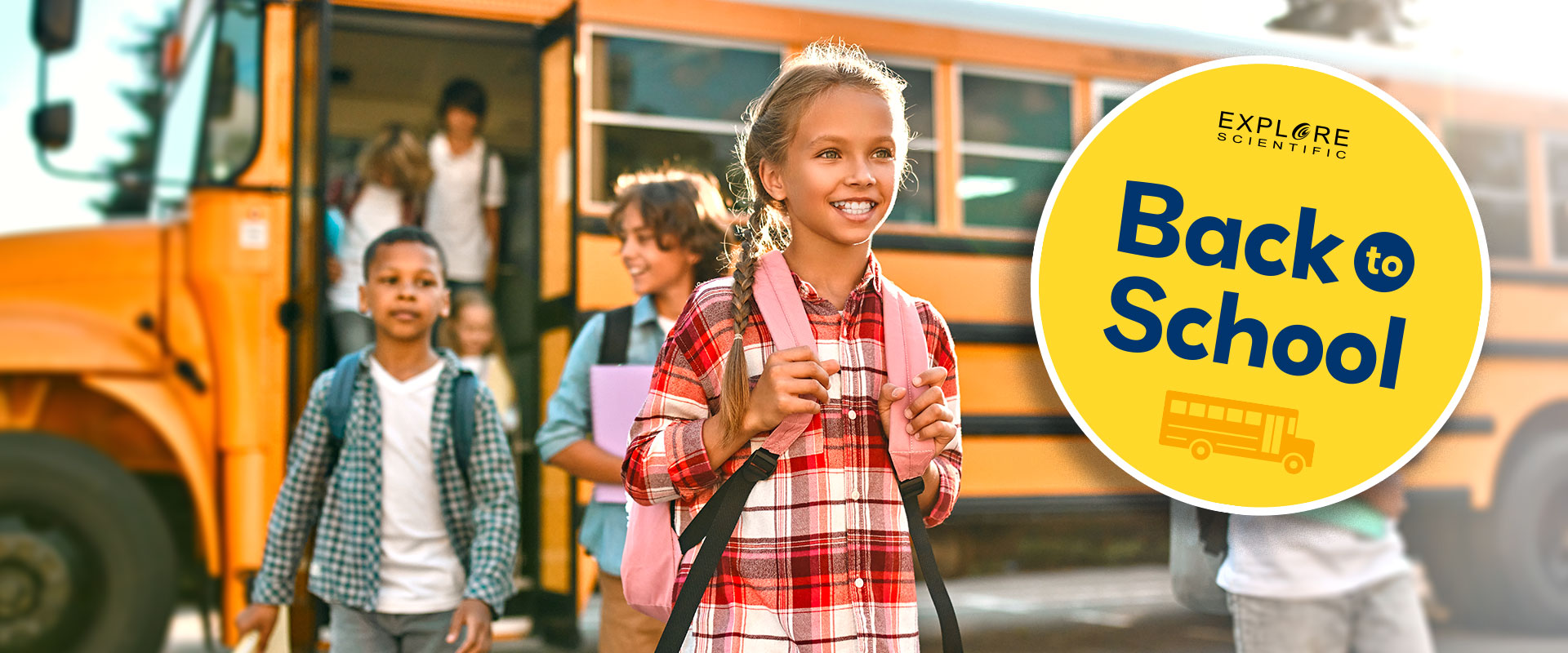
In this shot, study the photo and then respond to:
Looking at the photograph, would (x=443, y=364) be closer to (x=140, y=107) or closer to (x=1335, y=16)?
(x=140, y=107)

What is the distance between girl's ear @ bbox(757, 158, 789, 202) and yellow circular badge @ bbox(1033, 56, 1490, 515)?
488 mm

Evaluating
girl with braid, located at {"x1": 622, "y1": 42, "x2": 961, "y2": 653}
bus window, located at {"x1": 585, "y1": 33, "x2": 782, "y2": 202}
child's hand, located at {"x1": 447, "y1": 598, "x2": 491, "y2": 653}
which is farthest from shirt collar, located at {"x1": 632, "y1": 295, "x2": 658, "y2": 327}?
bus window, located at {"x1": 585, "y1": 33, "x2": 782, "y2": 202}

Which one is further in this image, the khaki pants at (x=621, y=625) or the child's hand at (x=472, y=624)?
the khaki pants at (x=621, y=625)

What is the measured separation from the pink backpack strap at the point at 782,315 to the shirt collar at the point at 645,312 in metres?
0.81

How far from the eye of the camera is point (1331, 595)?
1.65m

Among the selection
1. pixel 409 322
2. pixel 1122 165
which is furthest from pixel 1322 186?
pixel 409 322

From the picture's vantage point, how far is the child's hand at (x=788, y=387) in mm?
1060

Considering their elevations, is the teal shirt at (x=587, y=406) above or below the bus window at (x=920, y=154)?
below

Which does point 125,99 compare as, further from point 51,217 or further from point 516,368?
point 516,368

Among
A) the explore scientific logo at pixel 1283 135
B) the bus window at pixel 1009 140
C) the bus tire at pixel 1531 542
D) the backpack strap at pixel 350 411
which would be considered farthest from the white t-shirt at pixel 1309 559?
the bus tire at pixel 1531 542

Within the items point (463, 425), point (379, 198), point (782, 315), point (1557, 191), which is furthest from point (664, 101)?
point (1557, 191)

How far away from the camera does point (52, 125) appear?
2740mm

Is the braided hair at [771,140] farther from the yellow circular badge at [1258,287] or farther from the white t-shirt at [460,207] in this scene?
the white t-shirt at [460,207]

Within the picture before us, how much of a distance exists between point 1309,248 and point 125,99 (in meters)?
2.66
